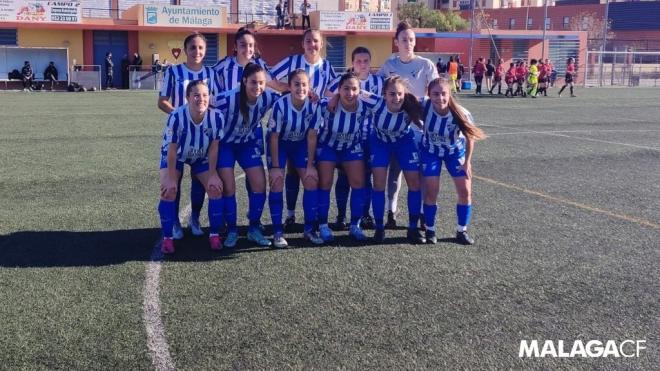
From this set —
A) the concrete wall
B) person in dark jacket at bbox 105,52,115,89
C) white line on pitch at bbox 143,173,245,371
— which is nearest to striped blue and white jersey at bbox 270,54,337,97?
white line on pitch at bbox 143,173,245,371

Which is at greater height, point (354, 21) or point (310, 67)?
point (354, 21)

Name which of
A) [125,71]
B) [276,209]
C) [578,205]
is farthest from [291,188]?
[125,71]

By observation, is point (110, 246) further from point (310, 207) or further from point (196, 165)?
point (310, 207)

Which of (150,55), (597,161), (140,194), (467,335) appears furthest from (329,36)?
(467,335)

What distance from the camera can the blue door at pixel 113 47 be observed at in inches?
1374

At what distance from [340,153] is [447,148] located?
3.09ft

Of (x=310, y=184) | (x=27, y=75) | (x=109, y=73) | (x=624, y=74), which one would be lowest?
(x=310, y=184)

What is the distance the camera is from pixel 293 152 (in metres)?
5.80

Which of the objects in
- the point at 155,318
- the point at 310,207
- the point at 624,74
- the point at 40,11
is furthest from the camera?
the point at 624,74

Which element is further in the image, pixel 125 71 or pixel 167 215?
pixel 125 71

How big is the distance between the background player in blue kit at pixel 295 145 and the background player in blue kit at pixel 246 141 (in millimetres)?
107

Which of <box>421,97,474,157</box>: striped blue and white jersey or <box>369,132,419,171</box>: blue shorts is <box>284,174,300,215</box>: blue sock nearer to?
<box>369,132,419,171</box>: blue shorts

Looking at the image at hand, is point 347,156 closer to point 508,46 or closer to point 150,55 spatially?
point 150,55

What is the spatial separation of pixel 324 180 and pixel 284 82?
95 cm
